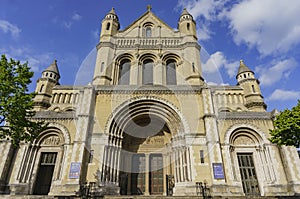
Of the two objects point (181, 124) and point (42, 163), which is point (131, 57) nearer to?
point (181, 124)

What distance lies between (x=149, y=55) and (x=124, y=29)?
20.2 feet

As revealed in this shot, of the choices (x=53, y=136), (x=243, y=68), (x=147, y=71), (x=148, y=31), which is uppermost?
(x=148, y=31)

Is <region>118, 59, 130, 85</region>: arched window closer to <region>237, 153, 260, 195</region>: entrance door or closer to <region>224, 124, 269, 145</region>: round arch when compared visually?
<region>224, 124, 269, 145</region>: round arch

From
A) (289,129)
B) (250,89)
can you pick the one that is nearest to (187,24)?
(250,89)

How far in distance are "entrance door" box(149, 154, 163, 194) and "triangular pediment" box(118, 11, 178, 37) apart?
52.1 feet

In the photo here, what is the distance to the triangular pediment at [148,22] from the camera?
1008 inches

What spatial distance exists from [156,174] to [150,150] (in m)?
2.15

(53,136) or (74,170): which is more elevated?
(53,136)

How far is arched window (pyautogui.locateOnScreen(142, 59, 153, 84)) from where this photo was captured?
22.4 m

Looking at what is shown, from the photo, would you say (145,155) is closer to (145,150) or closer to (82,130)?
(145,150)

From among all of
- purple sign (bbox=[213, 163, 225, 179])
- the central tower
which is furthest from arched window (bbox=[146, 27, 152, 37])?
purple sign (bbox=[213, 163, 225, 179])

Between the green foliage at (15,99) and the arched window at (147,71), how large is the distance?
12.4 m

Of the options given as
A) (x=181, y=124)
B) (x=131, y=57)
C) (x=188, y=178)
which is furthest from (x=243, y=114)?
(x=131, y=57)

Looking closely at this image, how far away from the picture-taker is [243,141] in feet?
53.3
